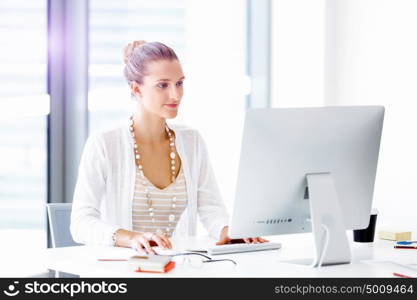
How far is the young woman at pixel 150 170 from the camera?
2.88 meters

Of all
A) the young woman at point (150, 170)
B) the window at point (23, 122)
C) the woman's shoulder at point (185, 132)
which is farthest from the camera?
the window at point (23, 122)

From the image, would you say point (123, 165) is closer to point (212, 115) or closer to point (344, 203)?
point (344, 203)

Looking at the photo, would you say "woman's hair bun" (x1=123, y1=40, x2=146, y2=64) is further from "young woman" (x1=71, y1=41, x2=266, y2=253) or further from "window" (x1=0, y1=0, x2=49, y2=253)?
"window" (x1=0, y1=0, x2=49, y2=253)

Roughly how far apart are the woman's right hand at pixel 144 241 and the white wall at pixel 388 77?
7.53 feet

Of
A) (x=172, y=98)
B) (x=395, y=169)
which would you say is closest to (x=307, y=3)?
(x=395, y=169)

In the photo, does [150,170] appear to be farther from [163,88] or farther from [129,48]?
[129,48]

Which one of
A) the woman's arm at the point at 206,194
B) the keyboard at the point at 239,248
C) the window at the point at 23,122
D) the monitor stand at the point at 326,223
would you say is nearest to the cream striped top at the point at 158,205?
the woman's arm at the point at 206,194

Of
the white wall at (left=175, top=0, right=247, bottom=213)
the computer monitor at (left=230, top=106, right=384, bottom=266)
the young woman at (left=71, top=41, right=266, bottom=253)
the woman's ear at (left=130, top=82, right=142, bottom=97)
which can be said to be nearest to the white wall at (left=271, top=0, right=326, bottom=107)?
the white wall at (left=175, top=0, right=247, bottom=213)

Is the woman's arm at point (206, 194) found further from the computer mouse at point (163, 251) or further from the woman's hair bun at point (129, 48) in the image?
the computer mouse at point (163, 251)

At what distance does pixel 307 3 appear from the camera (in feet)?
15.9

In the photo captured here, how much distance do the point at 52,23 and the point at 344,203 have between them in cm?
219

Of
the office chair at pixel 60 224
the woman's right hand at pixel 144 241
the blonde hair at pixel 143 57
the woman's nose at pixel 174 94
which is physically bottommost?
the office chair at pixel 60 224

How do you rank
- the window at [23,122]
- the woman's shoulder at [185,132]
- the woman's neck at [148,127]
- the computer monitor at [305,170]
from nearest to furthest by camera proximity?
the computer monitor at [305,170] < the woman's neck at [148,127] < the woman's shoulder at [185,132] < the window at [23,122]

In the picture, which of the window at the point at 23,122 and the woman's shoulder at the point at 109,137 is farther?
the window at the point at 23,122
